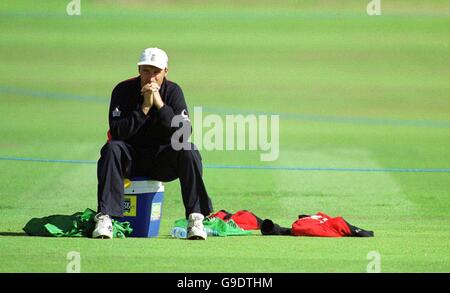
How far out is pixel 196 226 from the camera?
9.59 m

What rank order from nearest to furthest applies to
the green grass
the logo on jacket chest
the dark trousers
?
the green grass → the dark trousers → the logo on jacket chest

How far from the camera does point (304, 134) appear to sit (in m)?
20.2

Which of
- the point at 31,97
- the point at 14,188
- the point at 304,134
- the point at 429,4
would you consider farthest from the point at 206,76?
the point at 14,188

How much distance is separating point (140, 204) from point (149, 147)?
1.36ft

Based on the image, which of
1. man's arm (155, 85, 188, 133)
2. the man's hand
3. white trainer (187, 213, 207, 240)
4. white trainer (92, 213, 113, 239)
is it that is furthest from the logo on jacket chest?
white trainer (187, 213, 207, 240)

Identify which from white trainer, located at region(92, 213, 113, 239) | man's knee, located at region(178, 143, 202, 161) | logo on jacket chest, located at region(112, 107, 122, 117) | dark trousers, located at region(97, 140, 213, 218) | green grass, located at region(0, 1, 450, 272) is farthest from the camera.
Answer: logo on jacket chest, located at region(112, 107, 122, 117)

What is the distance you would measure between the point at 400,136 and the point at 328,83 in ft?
23.7

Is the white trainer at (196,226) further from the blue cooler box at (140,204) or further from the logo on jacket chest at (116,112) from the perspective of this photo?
the logo on jacket chest at (116,112)

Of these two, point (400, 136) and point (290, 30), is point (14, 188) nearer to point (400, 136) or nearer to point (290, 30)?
point (400, 136)

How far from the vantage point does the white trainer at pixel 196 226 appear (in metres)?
9.55

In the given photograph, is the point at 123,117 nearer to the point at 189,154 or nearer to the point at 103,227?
the point at 189,154

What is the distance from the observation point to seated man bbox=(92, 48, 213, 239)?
950cm

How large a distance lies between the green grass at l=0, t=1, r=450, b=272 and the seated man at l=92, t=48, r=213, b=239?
317mm

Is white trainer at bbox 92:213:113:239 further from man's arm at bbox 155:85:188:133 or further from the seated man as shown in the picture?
man's arm at bbox 155:85:188:133
